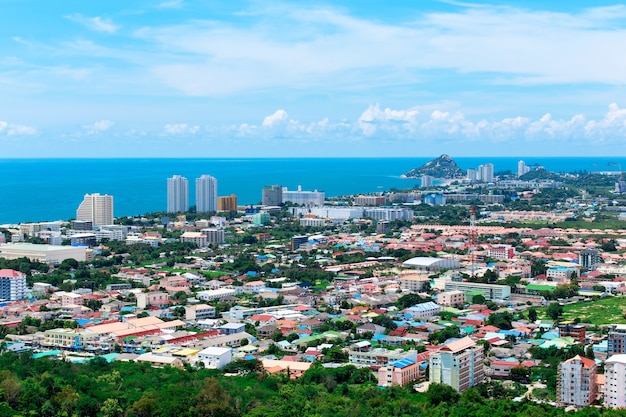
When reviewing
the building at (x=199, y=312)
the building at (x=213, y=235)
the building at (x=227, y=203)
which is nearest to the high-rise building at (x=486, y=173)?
the building at (x=227, y=203)

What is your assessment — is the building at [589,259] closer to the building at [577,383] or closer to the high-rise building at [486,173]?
the building at [577,383]

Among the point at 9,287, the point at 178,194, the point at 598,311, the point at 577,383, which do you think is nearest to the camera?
the point at 577,383

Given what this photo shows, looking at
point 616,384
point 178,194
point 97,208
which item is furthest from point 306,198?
point 616,384

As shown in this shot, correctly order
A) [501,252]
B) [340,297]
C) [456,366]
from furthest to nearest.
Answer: [501,252]
[340,297]
[456,366]

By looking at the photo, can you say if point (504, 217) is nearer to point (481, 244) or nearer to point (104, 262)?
point (481, 244)

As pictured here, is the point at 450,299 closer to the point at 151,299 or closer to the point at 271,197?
the point at 151,299

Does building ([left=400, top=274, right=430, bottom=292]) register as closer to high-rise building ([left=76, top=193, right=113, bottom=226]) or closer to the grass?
the grass
